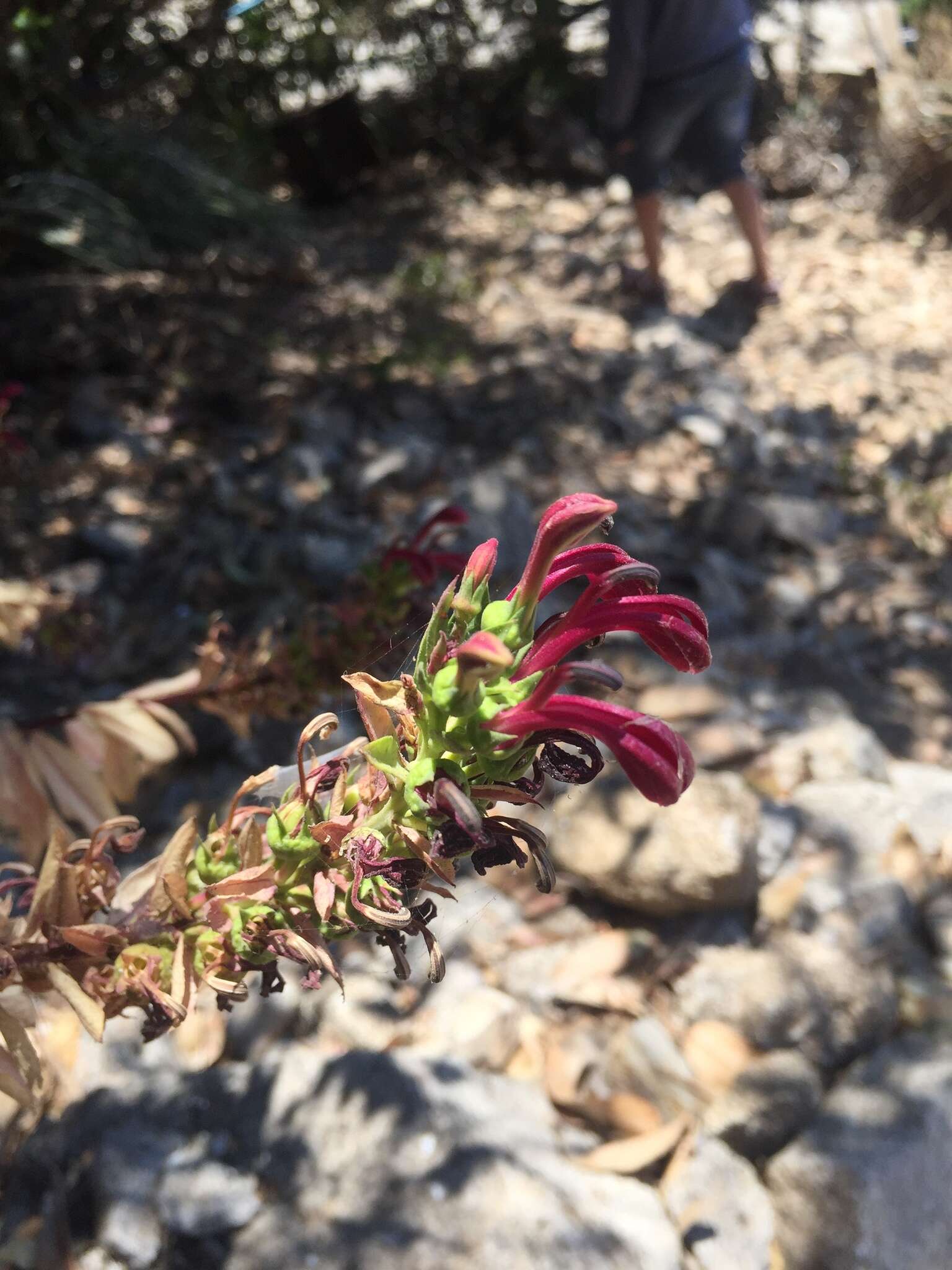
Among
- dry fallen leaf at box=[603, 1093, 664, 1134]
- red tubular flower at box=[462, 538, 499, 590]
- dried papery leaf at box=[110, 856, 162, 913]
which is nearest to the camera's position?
red tubular flower at box=[462, 538, 499, 590]

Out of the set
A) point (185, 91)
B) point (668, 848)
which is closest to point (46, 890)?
point (668, 848)

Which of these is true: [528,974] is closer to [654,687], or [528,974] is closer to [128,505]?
[654,687]

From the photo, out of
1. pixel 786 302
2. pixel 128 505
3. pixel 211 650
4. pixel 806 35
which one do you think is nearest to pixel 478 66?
pixel 806 35

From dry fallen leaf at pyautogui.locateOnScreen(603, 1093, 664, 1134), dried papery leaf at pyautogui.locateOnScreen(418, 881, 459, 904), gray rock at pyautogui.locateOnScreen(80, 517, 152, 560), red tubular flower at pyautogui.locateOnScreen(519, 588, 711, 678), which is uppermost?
red tubular flower at pyautogui.locateOnScreen(519, 588, 711, 678)

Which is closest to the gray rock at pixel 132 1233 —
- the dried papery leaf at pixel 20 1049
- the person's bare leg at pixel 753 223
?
the dried papery leaf at pixel 20 1049

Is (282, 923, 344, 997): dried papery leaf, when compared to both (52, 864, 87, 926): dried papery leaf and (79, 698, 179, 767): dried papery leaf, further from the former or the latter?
(79, 698, 179, 767): dried papery leaf

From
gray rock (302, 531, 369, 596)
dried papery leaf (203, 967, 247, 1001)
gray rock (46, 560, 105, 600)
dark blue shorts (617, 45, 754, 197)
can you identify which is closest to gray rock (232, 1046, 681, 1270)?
dried papery leaf (203, 967, 247, 1001)

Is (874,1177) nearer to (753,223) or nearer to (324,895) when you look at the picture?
(324,895)
